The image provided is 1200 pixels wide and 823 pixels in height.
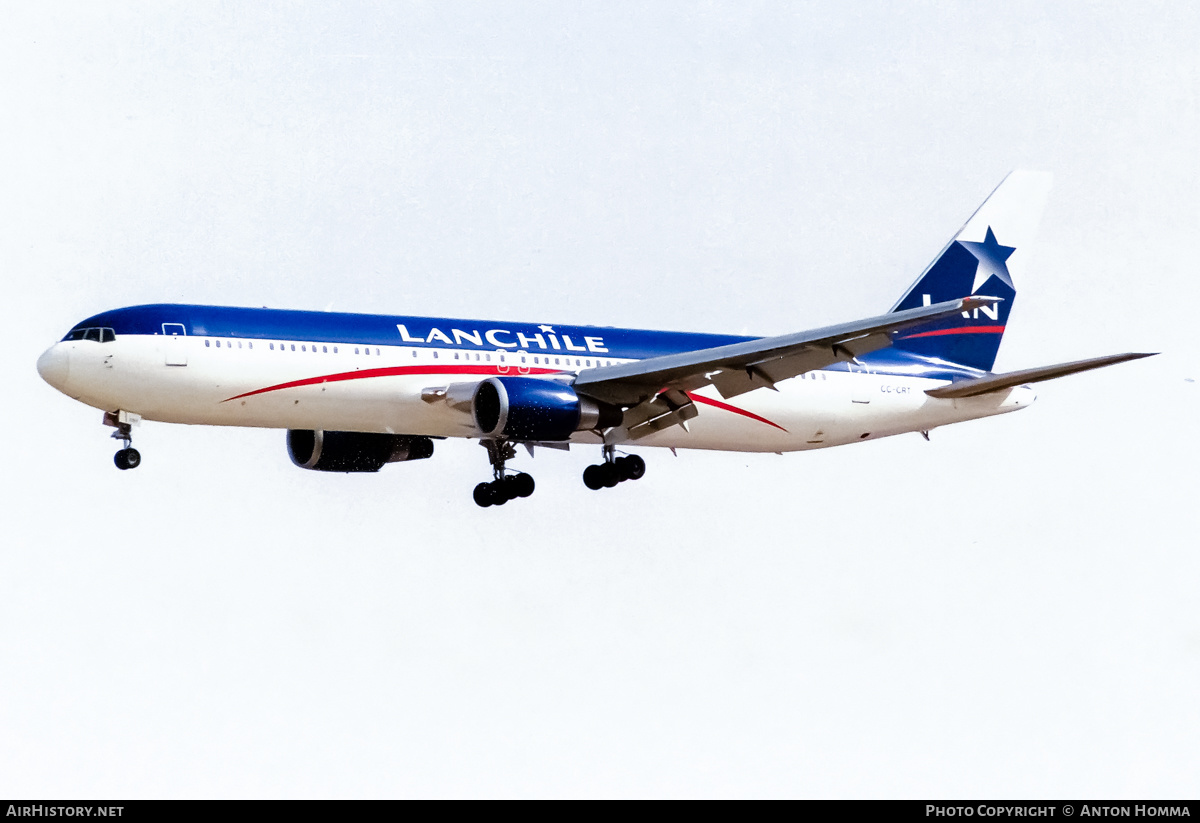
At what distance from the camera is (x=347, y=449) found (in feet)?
154

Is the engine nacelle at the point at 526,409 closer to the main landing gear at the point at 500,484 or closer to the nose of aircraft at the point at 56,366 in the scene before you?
the main landing gear at the point at 500,484

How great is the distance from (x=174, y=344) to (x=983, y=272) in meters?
23.8

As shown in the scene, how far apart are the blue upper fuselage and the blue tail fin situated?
2704 mm

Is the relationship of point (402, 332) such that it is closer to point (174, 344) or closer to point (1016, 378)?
point (174, 344)

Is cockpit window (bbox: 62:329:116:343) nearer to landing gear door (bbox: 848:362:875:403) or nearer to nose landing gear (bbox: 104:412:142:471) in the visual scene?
nose landing gear (bbox: 104:412:142:471)

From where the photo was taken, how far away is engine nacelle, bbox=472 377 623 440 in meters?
41.5

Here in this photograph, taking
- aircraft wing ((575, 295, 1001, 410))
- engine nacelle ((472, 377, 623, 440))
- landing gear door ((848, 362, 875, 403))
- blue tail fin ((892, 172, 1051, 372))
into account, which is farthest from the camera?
blue tail fin ((892, 172, 1051, 372))

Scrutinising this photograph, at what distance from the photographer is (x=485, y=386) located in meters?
42.0

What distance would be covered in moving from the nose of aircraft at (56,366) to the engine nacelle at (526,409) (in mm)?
9058

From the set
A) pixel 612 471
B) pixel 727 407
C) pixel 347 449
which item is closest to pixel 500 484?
pixel 612 471

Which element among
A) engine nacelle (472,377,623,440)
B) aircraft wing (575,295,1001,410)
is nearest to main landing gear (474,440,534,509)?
aircraft wing (575,295,1001,410)
